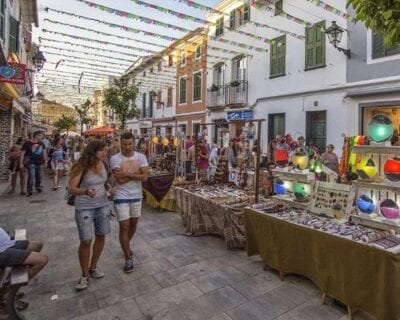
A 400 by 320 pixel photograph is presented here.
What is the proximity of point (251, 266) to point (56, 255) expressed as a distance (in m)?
2.83

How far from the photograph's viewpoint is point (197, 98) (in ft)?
66.3

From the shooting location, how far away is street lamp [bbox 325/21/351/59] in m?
10.1

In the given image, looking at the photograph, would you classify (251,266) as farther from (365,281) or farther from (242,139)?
(242,139)

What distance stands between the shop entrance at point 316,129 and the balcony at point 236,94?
3974 millimetres

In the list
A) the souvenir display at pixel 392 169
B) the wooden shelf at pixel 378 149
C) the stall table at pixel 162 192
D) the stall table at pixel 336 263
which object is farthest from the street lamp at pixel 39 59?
the souvenir display at pixel 392 169

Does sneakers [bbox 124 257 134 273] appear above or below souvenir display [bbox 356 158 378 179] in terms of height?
below

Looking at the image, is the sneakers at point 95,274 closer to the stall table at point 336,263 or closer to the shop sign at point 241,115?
the stall table at point 336,263

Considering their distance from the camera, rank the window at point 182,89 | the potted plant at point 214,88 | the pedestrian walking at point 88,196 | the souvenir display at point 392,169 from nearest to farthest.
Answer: the souvenir display at point 392,169, the pedestrian walking at point 88,196, the potted plant at point 214,88, the window at point 182,89

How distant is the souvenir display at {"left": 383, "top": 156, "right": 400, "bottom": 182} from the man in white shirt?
2.78 meters

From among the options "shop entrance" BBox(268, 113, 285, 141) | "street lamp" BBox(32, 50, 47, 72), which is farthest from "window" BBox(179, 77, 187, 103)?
"street lamp" BBox(32, 50, 47, 72)

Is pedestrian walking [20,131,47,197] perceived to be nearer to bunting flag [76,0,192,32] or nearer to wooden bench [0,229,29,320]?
bunting flag [76,0,192,32]

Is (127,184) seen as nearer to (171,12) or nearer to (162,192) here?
(162,192)

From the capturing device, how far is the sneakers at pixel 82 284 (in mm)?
3589

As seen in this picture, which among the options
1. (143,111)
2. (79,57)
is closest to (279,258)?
(79,57)
